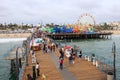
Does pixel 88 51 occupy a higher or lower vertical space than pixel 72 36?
lower

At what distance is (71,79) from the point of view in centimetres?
2312

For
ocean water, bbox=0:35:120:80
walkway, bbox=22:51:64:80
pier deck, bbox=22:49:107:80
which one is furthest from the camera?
ocean water, bbox=0:35:120:80

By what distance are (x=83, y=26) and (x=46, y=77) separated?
127 meters

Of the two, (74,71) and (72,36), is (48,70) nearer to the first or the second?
(74,71)

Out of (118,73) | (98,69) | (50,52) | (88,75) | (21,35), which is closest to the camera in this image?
(88,75)

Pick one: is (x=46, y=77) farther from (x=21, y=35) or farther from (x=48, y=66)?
(x=21, y=35)

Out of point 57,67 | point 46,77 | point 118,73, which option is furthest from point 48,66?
point 118,73

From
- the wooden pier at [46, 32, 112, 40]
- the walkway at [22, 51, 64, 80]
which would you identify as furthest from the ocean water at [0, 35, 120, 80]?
the wooden pier at [46, 32, 112, 40]

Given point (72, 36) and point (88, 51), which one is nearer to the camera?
point (88, 51)

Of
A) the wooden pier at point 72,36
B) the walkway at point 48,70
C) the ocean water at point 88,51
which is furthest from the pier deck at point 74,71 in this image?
the wooden pier at point 72,36

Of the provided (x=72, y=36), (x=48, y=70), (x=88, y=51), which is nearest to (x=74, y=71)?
(x=48, y=70)

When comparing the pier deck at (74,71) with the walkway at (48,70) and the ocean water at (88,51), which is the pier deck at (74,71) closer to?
the walkway at (48,70)

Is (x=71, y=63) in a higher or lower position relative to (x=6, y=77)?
higher

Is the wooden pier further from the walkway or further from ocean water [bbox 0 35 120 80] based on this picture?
the walkway
